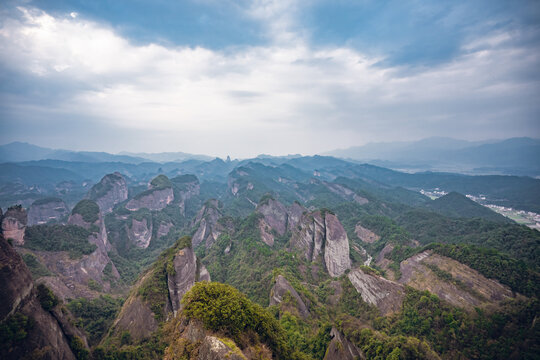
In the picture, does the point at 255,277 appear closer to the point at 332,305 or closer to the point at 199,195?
the point at 332,305

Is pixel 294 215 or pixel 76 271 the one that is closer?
pixel 76 271

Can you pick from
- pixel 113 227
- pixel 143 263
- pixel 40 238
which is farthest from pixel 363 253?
pixel 113 227

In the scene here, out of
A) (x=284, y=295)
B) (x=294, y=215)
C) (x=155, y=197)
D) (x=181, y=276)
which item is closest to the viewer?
(x=181, y=276)

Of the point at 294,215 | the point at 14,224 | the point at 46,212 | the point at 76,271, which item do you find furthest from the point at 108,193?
the point at 294,215

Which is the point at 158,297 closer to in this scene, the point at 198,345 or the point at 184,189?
the point at 198,345

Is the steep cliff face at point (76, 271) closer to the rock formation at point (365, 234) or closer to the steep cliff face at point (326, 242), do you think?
the steep cliff face at point (326, 242)

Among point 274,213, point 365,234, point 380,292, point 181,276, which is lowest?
point 365,234
